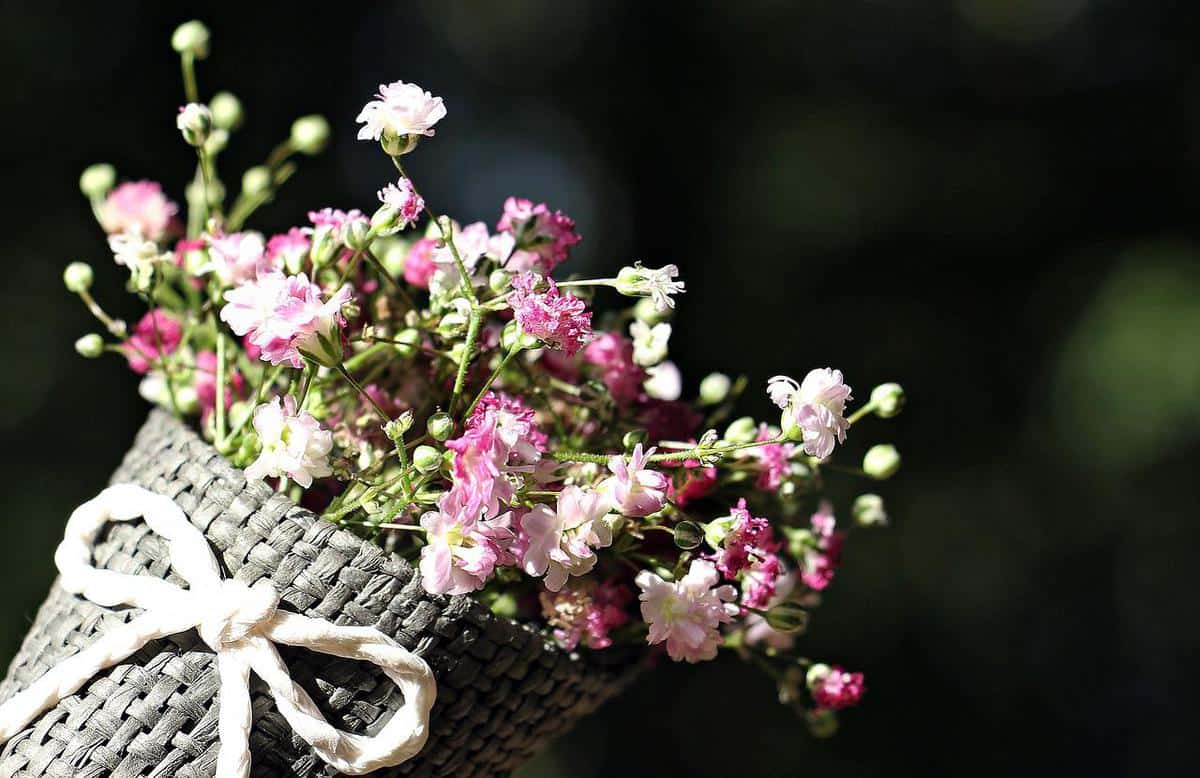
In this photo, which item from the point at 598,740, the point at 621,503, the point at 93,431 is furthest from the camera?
the point at 598,740

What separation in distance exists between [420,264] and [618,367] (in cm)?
9

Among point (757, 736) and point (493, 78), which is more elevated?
point (493, 78)

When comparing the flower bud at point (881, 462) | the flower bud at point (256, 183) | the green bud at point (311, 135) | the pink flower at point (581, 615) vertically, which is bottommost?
the pink flower at point (581, 615)

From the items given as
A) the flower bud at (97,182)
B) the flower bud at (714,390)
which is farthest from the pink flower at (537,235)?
the flower bud at (97,182)

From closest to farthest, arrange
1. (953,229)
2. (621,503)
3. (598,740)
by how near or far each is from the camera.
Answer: (621,503) → (598,740) → (953,229)

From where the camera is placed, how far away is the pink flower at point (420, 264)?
43cm

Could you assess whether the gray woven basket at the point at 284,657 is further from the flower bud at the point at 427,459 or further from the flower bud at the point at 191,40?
the flower bud at the point at 191,40

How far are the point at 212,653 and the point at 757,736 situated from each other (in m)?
1.68

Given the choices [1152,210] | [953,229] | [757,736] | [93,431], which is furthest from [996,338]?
[93,431]

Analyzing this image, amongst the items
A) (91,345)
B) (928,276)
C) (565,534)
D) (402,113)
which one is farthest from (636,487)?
(928,276)

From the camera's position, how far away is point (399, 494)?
Answer: 1.17 ft

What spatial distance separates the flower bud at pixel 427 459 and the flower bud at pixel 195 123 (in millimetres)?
164

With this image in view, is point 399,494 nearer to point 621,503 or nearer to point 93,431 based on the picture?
point 621,503

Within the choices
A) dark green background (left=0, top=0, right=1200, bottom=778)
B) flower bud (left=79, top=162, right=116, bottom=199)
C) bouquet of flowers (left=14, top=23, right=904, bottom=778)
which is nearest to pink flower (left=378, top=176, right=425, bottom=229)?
bouquet of flowers (left=14, top=23, right=904, bottom=778)
